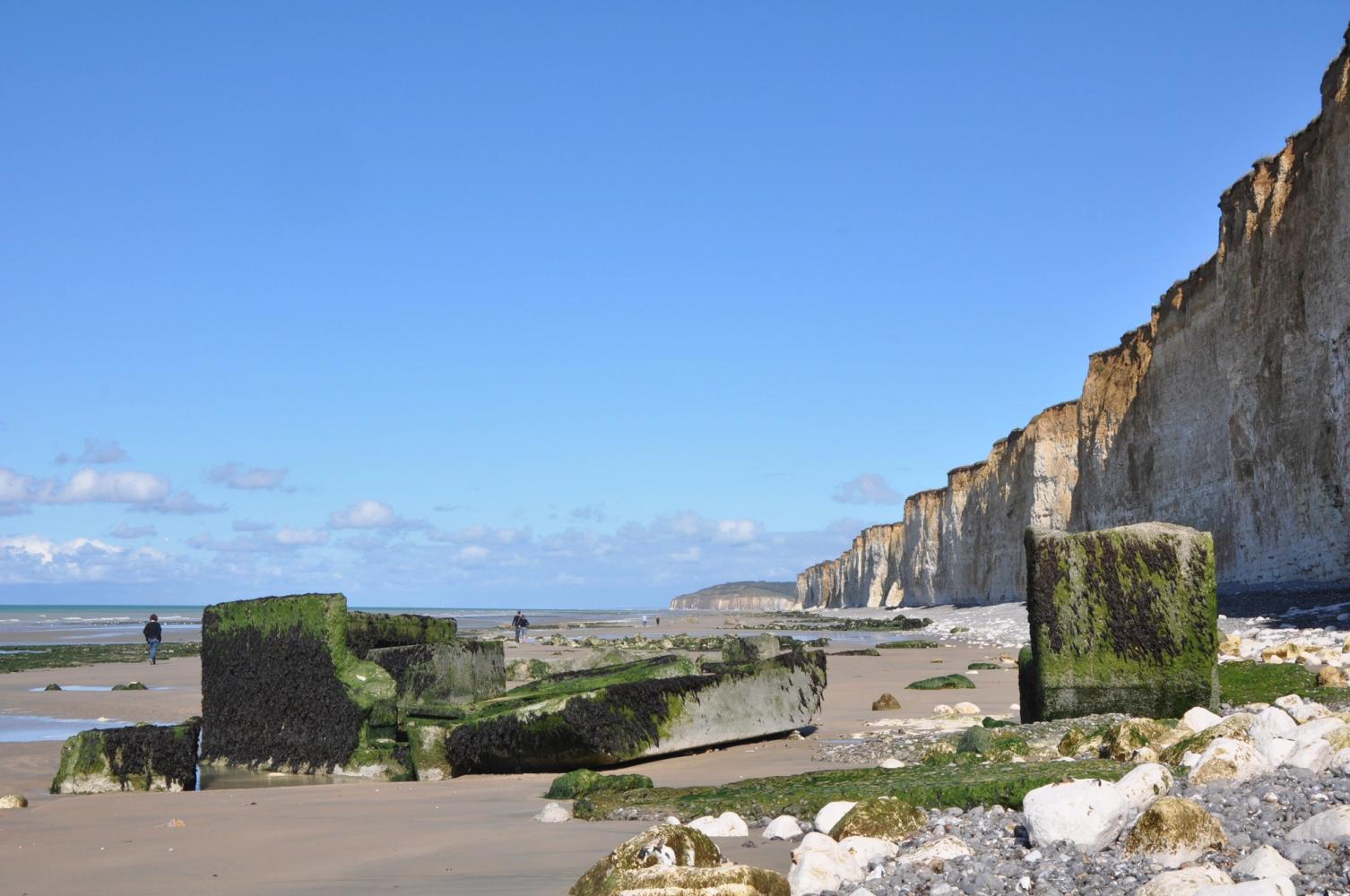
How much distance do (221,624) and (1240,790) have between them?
25.1 ft

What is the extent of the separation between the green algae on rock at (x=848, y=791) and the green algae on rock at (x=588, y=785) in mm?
129

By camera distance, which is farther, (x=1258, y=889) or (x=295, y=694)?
(x=295, y=694)

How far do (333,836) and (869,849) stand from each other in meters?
2.67

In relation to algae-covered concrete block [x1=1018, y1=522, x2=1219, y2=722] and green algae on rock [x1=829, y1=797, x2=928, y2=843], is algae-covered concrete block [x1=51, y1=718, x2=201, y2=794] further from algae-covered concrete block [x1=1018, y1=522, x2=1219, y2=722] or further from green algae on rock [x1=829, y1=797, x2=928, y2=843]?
algae-covered concrete block [x1=1018, y1=522, x2=1219, y2=722]

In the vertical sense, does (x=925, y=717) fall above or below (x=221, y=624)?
below

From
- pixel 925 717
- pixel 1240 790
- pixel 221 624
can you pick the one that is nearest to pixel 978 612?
pixel 925 717

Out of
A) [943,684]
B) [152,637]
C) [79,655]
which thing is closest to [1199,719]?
[943,684]

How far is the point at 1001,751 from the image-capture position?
629 centimetres

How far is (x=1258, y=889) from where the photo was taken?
9.59 feet

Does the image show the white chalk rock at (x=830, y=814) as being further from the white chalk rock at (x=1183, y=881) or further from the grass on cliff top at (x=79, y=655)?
the grass on cliff top at (x=79, y=655)

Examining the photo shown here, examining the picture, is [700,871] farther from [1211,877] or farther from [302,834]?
[302,834]

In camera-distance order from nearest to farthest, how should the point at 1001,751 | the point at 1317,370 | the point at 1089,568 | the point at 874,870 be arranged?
1. the point at 874,870
2. the point at 1001,751
3. the point at 1089,568
4. the point at 1317,370

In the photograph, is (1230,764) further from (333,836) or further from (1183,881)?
(333,836)

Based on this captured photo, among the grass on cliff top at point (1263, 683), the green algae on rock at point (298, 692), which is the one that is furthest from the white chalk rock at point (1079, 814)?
the green algae on rock at point (298, 692)
